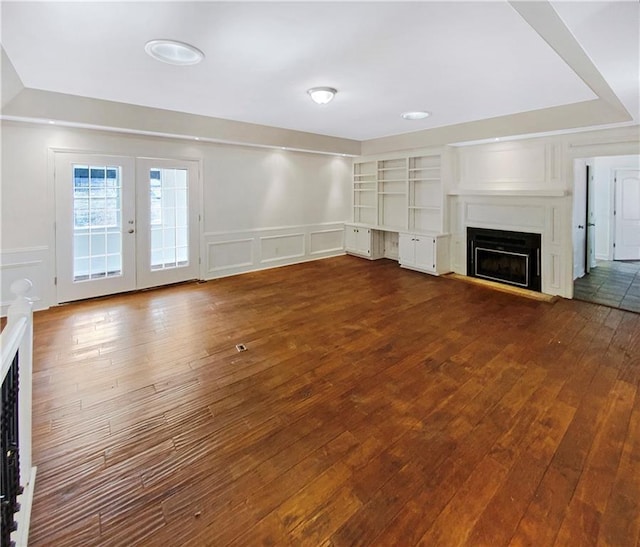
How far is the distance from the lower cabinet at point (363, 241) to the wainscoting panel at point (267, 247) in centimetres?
18

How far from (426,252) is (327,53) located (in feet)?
15.2

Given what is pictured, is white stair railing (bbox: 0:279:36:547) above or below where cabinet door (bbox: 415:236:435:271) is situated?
below

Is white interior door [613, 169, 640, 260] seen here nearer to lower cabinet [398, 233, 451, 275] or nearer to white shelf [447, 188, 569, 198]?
white shelf [447, 188, 569, 198]

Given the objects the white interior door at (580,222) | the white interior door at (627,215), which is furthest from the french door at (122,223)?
the white interior door at (627,215)

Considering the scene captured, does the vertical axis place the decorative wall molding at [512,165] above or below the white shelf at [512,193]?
above

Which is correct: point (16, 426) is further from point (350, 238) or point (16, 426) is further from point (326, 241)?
point (350, 238)

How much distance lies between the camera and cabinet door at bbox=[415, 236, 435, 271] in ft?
22.5

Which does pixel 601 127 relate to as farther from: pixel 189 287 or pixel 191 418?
pixel 189 287

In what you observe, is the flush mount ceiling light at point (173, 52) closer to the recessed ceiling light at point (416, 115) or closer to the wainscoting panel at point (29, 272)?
the recessed ceiling light at point (416, 115)

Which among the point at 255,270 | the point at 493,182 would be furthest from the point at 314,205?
the point at 493,182

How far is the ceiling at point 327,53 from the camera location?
→ 236 centimetres

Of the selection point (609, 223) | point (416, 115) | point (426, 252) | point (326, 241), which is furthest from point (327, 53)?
point (609, 223)

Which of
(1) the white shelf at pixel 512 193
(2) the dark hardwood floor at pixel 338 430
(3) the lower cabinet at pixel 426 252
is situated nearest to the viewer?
(2) the dark hardwood floor at pixel 338 430

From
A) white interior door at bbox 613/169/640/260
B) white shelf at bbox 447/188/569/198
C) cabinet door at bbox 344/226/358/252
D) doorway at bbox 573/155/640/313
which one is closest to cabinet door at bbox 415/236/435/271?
white shelf at bbox 447/188/569/198
